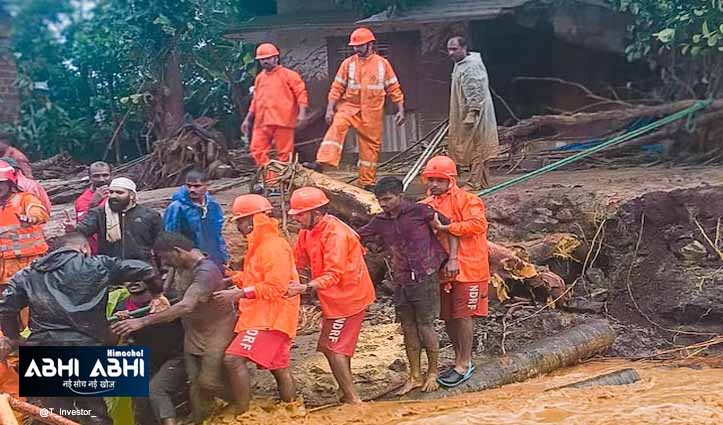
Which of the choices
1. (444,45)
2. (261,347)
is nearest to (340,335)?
(261,347)

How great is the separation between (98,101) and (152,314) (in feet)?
6.66

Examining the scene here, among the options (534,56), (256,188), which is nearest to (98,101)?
(256,188)

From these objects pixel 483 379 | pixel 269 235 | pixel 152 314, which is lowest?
pixel 483 379

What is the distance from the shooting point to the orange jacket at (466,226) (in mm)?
6277

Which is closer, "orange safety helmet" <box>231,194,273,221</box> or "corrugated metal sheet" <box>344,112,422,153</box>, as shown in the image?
"orange safety helmet" <box>231,194,273,221</box>

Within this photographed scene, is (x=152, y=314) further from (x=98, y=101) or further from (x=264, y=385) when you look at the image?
(x=98, y=101)

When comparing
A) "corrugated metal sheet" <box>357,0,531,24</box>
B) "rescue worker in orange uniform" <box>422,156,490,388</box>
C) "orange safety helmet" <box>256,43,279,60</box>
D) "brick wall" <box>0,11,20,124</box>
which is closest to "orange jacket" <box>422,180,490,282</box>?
"rescue worker in orange uniform" <box>422,156,490,388</box>

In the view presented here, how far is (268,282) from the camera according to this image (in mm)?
5762

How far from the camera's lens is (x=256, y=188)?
7.44 m

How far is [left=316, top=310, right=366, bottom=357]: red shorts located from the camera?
6.02m

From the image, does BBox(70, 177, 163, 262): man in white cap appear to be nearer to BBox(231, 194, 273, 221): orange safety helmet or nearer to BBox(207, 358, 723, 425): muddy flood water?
BBox(231, 194, 273, 221): orange safety helmet

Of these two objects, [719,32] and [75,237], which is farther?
[719,32]

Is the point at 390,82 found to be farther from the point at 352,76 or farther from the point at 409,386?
the point at 409,386

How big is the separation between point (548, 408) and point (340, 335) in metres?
1.30
